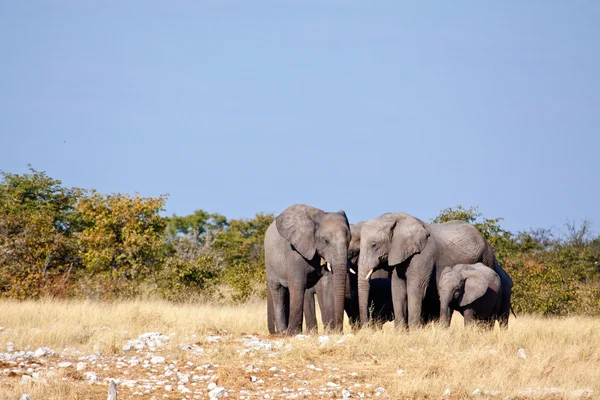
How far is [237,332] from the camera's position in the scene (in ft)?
59.3

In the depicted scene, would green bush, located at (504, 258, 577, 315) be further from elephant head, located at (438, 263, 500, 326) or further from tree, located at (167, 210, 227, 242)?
tree, located at (167, 210, 227, 242)

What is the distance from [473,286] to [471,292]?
0.13 meters

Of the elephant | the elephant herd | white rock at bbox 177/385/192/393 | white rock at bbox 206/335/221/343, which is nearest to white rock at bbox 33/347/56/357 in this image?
white rock at bbox 206/335/221/343

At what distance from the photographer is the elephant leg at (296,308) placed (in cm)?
1703

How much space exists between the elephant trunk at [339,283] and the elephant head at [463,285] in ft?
6.64

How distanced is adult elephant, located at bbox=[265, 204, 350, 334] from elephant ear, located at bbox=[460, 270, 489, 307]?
8.57 ft

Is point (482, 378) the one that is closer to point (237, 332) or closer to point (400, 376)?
point (400, 376)

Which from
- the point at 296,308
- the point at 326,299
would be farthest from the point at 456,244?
the point at 296,308

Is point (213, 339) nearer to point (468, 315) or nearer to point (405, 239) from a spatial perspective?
point (405, 239)

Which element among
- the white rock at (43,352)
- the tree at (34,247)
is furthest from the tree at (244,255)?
the white rock at (43,352)

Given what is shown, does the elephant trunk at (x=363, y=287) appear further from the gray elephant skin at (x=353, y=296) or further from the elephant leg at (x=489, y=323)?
the elephant leg at (x=489, y=323)

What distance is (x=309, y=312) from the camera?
18.0 metres

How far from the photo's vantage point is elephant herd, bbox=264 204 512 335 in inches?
667

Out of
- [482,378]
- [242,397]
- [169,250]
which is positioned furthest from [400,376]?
[169,250]
